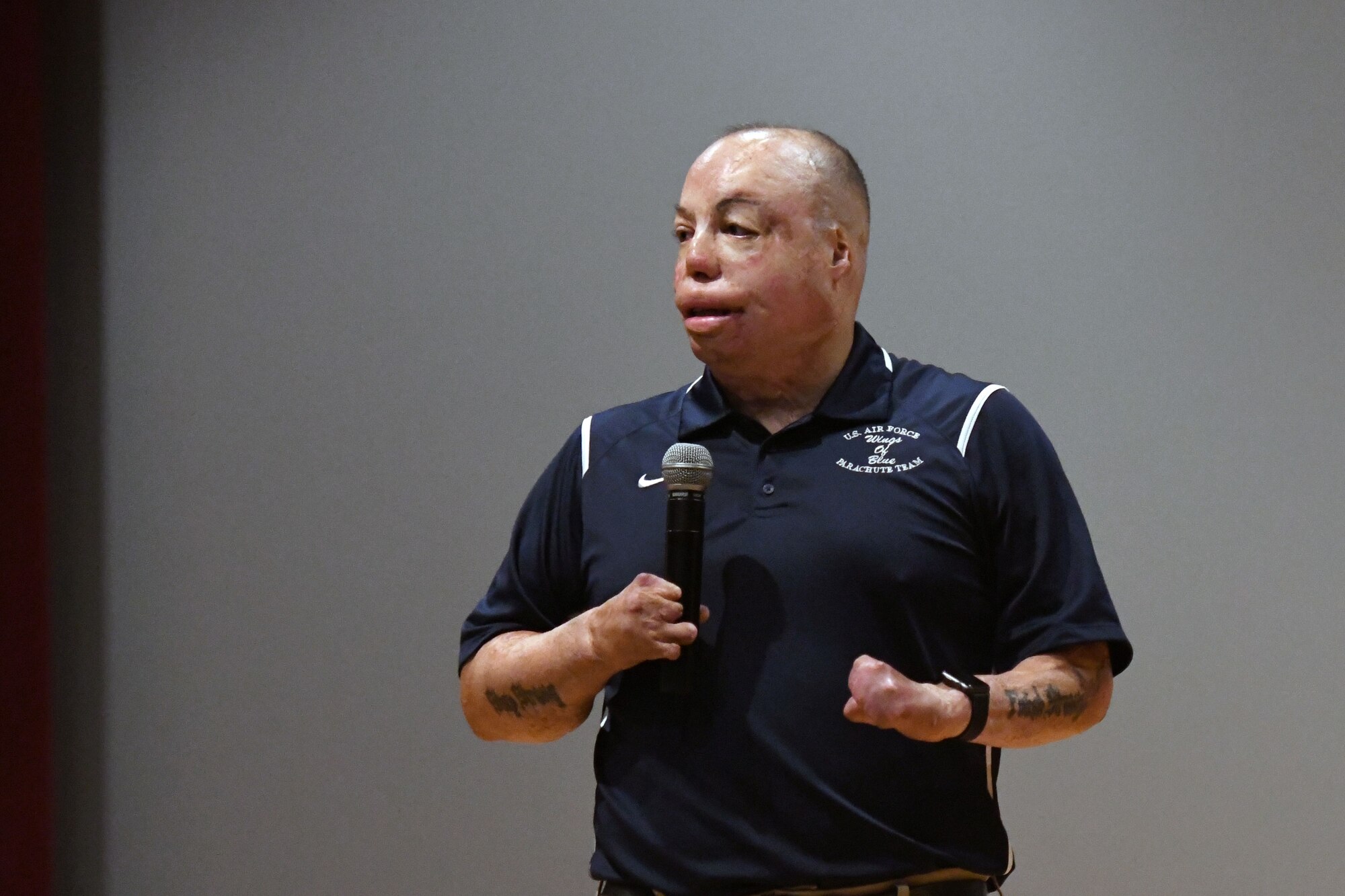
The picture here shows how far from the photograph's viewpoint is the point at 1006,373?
284 cm

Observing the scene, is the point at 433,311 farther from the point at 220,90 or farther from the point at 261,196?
the point at 220,90

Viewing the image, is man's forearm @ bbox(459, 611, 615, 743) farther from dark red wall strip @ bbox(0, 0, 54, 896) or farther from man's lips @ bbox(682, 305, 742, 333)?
dark red wall strip @ bbox(0, 0, 54, 896)

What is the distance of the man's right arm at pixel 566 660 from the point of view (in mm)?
1560

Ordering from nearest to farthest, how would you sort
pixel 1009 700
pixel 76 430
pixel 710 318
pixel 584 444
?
1. pixel 1009 700
2. pixel 710 318
3. pixel 584 444
4. pixel 76 430

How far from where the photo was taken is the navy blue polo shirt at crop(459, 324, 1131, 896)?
5.26ft

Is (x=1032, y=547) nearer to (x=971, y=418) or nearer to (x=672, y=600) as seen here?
(x=971, y=418)

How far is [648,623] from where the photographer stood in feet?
Result: 5.11

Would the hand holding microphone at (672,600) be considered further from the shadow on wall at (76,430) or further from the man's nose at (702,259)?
the shadow on wall at (76,430)

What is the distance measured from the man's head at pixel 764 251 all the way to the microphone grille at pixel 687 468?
22 centimetres

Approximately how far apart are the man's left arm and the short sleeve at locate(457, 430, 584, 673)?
1.49 ft

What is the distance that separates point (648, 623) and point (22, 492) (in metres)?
2.03

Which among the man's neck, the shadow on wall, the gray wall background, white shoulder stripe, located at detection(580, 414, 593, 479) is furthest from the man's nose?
the shadow on wall

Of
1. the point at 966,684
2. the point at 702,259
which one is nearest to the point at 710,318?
the point at 702,259

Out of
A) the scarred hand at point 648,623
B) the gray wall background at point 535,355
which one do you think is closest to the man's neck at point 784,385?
the scarred hand at point 648,623
